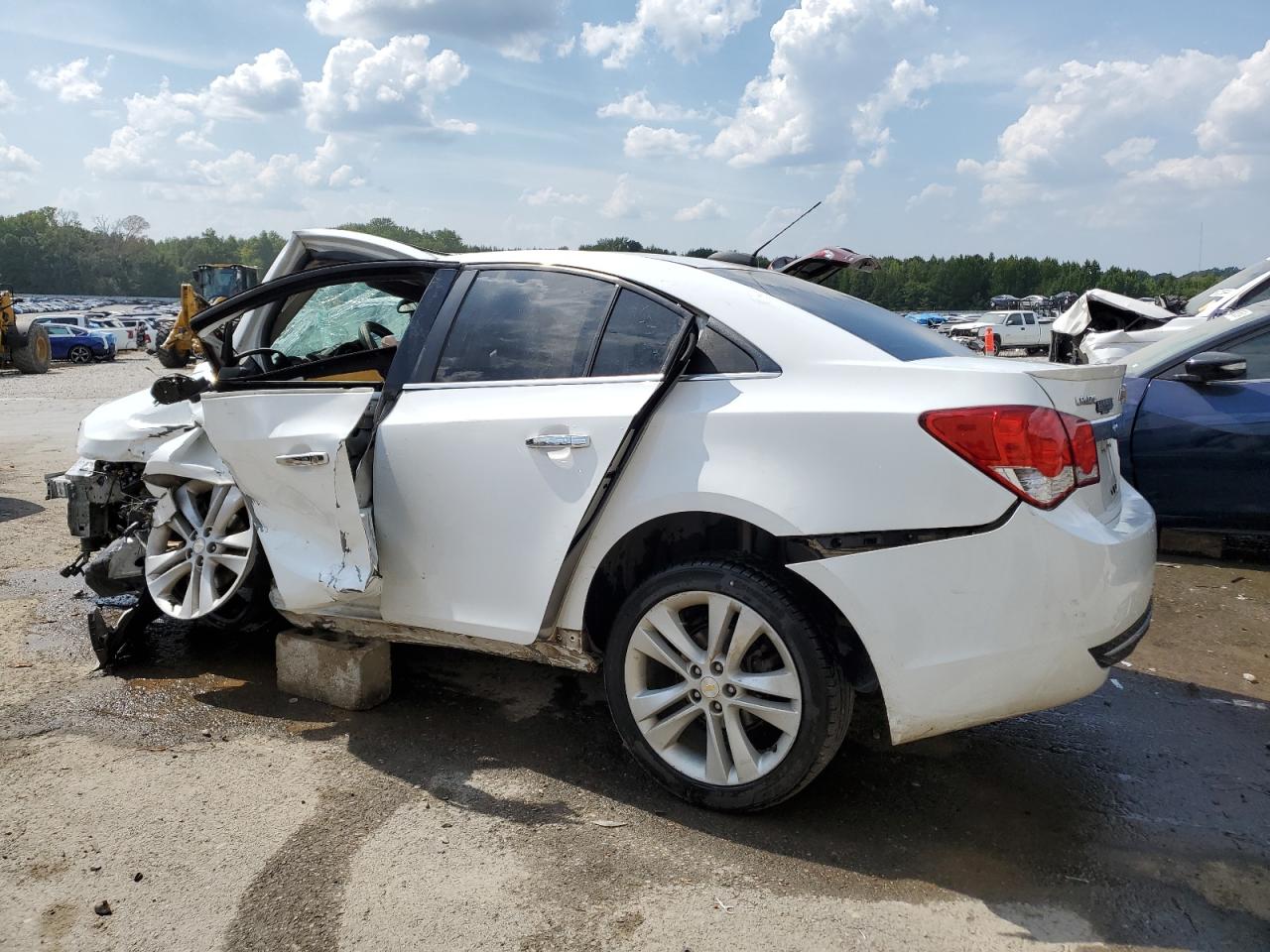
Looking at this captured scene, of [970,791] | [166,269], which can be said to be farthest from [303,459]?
[166,269]

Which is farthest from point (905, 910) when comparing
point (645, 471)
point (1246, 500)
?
point (1246, 500)

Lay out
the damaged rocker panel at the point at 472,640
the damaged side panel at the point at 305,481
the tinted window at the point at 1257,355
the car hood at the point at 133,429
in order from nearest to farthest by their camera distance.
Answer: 1. the damaged rocker panel at the point at 472,640
2. the damaged side panel at the point at 305,481
3. the car hood at the point at 133,429
4. the tinted window at the point at 1257,355

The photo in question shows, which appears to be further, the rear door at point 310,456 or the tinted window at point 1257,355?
the tinted window at point 1257,355

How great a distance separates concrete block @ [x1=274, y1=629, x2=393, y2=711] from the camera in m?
3.87

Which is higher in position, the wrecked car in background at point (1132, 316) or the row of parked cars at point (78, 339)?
the wrecked car in background at point (1132, 316)

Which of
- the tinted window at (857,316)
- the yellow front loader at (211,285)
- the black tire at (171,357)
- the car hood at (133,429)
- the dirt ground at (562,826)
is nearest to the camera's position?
the dirt ground at (562,826)

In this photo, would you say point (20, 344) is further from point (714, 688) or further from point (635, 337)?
point (714, 688)

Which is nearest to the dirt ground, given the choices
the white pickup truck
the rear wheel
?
the rear wheel

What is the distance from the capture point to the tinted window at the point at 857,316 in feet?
10.3

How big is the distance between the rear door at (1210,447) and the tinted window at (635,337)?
3941mm

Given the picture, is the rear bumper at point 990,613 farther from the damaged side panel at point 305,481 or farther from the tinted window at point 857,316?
the damaged side panel at point 305,481

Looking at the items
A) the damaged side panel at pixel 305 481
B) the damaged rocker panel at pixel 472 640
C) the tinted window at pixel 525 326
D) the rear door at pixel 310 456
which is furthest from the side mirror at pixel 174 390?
the tinted window at pixel 525 326

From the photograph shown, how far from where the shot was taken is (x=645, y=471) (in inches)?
119

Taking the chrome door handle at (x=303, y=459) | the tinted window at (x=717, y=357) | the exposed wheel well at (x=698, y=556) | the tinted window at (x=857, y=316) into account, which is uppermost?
the tinted window at (x=857, y=316)
